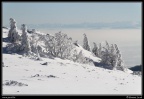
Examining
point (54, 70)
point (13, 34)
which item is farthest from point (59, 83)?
point (13, 34)

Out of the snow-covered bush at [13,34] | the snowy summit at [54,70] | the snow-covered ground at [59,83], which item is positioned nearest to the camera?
the snow-covered ground at [59,83]

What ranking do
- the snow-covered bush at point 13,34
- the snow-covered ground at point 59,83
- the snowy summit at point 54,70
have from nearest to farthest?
the snow-covered ground at point 59,83 → the snowy summit at point 54,70 → the snow-covered bush at point 13,34

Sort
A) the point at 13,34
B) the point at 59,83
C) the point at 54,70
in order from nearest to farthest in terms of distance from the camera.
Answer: the point at 59,83
the point at 54,70
the point at 13,34

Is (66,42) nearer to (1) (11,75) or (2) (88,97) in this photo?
(1) (11,75)

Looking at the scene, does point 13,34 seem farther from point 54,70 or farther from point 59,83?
point 59,83

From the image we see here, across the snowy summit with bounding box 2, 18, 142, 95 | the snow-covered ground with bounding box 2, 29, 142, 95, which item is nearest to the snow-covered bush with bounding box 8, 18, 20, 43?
the snowy summit with bounding box 2, 18, 142, 95

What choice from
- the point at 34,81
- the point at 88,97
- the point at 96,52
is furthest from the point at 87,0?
the point at 96,52

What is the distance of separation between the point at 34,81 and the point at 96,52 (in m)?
92.4

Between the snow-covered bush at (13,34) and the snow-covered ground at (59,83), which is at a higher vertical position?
the snow-covered bush at (13,34)

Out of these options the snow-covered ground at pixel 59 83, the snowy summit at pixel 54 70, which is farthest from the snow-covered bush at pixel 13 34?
the snow-covered ground at pixel 59 83

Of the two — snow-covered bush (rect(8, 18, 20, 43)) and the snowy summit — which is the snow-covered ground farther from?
snow-covered bush (rect(8, 18, 20, 43))

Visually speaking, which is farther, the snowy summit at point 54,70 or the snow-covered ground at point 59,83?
the snowy summit at point 54,70

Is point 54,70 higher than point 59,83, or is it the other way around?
point 54,70

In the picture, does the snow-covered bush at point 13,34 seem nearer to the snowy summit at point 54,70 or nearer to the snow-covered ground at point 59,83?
the snowy summit at point 54,70
